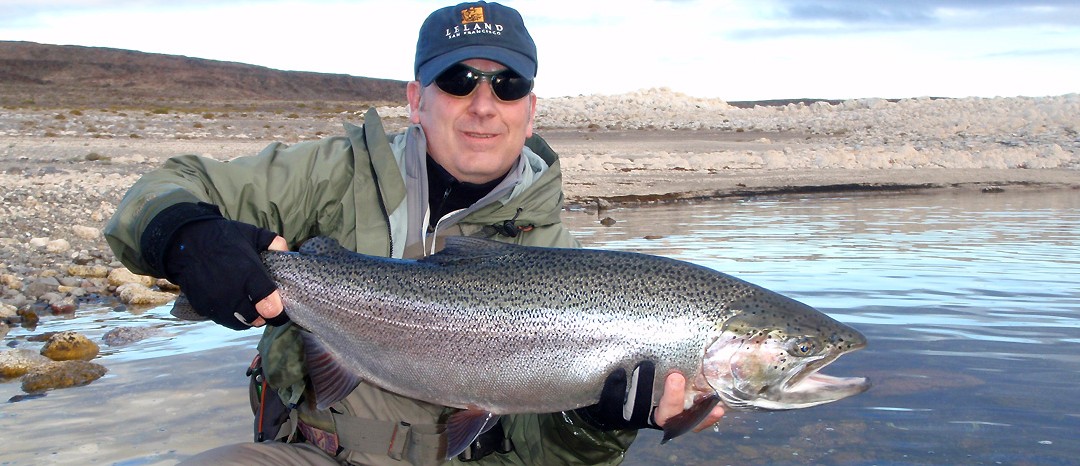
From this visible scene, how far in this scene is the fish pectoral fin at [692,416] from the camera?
278cm

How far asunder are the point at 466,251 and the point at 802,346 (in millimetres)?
979

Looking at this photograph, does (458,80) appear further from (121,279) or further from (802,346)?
(121,279)

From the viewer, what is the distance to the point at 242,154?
61.6 ft

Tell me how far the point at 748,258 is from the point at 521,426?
5884 millimetres

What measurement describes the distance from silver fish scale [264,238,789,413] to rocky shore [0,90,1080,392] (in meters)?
2.73

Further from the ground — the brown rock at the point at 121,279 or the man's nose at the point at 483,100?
the man's nose at the point at 483,100

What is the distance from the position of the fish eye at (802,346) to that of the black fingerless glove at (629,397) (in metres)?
0.40

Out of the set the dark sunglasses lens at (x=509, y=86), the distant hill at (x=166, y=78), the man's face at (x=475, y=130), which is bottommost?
the man's face at (x=475, y=130)

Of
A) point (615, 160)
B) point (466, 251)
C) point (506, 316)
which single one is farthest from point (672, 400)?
point (615, 160)

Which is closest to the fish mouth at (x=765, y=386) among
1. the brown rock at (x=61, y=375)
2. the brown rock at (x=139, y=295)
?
the brown rock at (x=61, y=375)

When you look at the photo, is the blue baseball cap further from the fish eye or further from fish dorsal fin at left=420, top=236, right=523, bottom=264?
the fish eye

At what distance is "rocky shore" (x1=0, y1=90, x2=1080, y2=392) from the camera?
787 cm

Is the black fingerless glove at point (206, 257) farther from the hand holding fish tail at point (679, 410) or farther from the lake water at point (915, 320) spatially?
the lake water at point (915, 320)

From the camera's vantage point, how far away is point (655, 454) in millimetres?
4605
